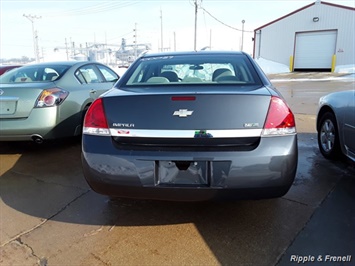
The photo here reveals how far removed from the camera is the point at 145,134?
212 centimetres

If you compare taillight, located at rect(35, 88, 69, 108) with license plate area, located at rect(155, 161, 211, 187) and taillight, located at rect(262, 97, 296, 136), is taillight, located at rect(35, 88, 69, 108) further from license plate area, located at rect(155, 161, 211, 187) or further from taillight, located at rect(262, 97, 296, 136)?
taillight, located at rect(262, 97, 296, 136)

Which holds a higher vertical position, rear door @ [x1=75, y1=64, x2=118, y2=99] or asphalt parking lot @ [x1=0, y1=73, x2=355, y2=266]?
rear door @ [x1=75, y1=64, x2=118, y2=99]

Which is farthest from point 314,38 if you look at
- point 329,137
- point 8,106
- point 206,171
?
point 206,171

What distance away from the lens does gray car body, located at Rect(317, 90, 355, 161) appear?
3199 millimetres

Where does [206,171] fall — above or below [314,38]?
below

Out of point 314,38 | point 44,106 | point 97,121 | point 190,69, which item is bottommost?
point 44,106

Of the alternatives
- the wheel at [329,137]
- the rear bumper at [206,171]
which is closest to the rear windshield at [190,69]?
the rear bumper at [206,171]

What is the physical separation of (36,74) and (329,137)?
14.8 feet

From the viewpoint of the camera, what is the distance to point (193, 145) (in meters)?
2.10

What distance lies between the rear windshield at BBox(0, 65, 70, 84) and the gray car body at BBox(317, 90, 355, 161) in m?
3.83

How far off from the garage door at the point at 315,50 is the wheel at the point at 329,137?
2325cm

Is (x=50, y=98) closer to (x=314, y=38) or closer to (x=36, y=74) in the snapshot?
(x=36, y=74)

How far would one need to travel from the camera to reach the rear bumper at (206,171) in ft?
6.72

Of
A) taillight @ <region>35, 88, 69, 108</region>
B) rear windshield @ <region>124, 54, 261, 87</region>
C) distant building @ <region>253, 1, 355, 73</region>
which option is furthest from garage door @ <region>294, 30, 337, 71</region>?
taillight @ <region>35, 88, 69, 108</region>
